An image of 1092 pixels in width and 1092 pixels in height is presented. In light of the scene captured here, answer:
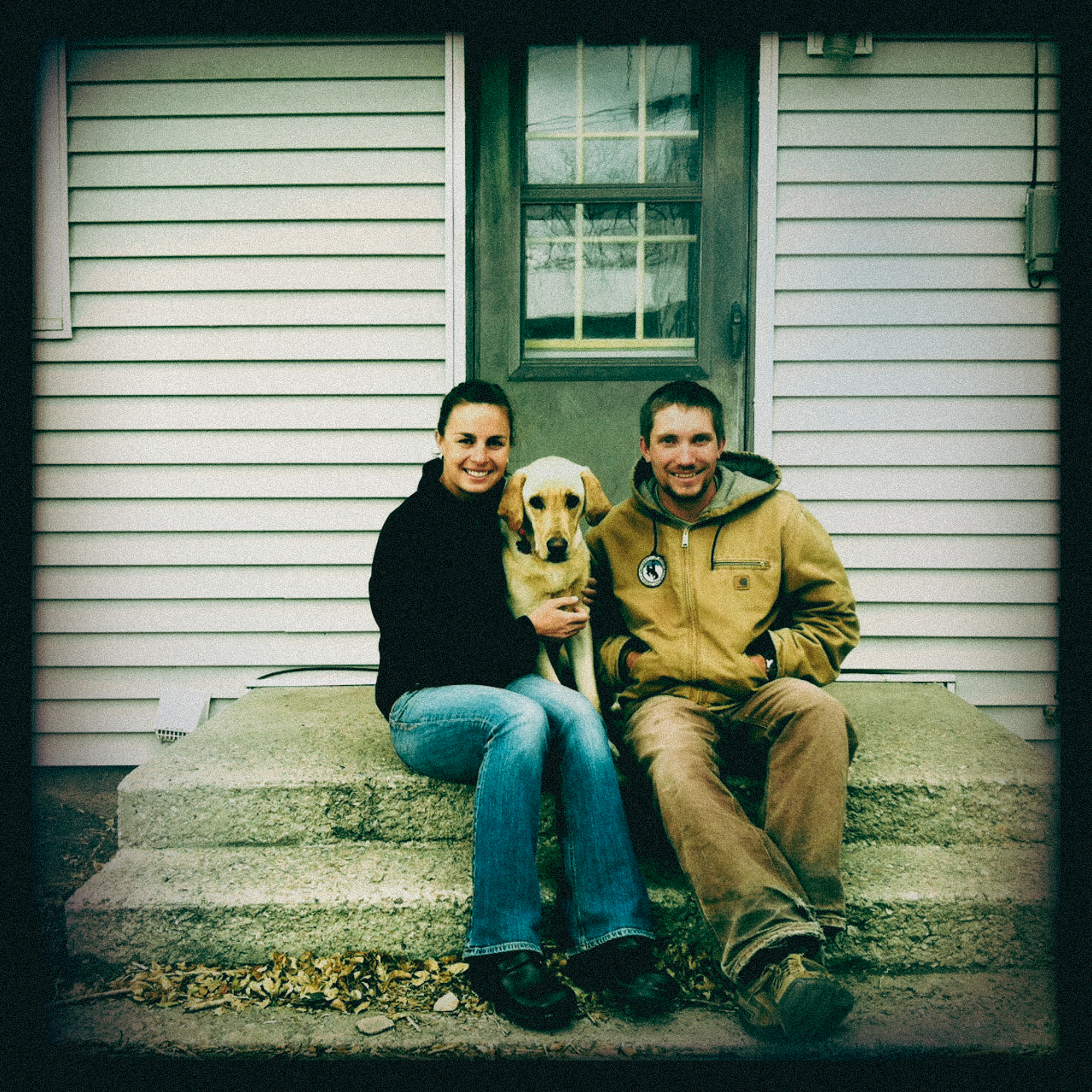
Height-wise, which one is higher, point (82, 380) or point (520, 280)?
point (520, 280)

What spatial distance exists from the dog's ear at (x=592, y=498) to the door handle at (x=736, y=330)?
4.57 feet

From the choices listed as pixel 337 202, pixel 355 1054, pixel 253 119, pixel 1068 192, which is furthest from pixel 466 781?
pixel 253 119

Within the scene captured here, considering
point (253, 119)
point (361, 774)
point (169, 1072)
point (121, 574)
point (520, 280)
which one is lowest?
point (169, 1072)

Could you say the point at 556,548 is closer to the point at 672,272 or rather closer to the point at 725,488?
the point at 725,488

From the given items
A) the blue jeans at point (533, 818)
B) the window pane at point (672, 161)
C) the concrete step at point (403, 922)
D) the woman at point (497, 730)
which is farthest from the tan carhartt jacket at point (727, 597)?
the window pane at point (672, 161)

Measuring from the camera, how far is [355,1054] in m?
1.95

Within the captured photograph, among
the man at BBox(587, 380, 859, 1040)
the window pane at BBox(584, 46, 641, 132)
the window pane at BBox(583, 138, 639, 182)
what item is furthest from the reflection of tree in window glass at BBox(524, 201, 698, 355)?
the man at BBox(587, 380, 859, 1040)

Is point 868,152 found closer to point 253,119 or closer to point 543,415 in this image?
point 543,415

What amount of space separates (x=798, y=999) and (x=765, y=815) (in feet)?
1.52

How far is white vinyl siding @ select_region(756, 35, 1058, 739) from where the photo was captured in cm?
347

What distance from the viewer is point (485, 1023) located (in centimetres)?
204

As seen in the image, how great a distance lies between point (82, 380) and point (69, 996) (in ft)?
8.18

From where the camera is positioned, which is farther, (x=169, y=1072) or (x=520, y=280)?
(x=520, y=280)

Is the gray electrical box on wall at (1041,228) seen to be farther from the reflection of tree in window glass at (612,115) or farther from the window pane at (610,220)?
the window pane at (610,220)
